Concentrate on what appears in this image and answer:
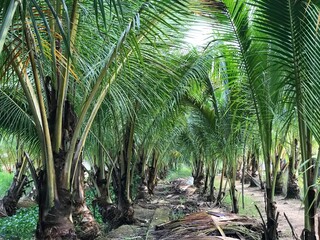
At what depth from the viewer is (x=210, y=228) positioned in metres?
4.38

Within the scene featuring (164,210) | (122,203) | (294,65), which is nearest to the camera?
(294,65)

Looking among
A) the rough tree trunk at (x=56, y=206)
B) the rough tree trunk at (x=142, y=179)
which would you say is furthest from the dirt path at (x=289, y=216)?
the rough tree trunk at (x=142, y=179)

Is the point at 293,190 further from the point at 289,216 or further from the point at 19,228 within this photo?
the point at 19,228

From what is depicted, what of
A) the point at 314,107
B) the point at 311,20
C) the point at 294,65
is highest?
the point at 311,20

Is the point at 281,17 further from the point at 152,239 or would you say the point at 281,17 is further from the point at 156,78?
the point at 152,239

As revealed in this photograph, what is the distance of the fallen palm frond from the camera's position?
14.1 feet

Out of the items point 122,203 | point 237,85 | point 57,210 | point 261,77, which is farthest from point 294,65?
point 122,203

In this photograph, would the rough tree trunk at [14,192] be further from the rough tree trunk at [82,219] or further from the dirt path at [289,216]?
the dirt path at [289,216]

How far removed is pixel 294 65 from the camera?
281 cm

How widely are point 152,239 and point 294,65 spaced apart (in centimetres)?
283

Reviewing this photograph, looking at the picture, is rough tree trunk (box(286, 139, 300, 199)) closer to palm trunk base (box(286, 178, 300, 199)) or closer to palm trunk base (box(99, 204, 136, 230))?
palm trunk base (box(286, 178, 300, 199))

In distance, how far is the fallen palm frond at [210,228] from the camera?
430cm

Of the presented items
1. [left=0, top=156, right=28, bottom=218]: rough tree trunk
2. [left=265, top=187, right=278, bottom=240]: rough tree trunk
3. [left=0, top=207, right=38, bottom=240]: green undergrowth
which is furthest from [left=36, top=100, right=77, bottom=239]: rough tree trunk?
[left=0, top=156, right=28, bottom=218]: rough tree trunk

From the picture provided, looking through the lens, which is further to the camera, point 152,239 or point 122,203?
point 122,203
